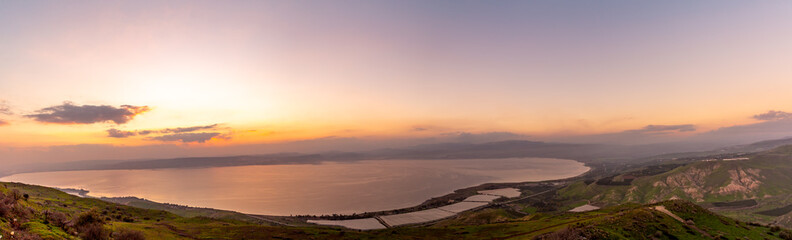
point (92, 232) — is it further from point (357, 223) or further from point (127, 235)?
point (357, 223)

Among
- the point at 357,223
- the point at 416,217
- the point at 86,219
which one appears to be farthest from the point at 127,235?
the point at 416,217

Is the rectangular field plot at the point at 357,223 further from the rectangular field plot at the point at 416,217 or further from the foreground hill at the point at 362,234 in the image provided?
the foreground hill at the point at 362,234

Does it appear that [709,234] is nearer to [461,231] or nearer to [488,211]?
[461,231]

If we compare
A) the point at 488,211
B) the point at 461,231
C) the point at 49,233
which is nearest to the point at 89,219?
the point at 49,233

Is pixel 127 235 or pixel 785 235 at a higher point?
pixel 127 235

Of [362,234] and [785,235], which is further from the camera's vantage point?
[362,234]

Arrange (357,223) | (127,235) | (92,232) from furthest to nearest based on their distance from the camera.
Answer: (357,223)
(127,235)
(92,232)

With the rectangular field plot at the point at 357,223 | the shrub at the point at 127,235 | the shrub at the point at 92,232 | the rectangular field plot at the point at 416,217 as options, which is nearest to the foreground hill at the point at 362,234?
the shrub at the point at 92,232
